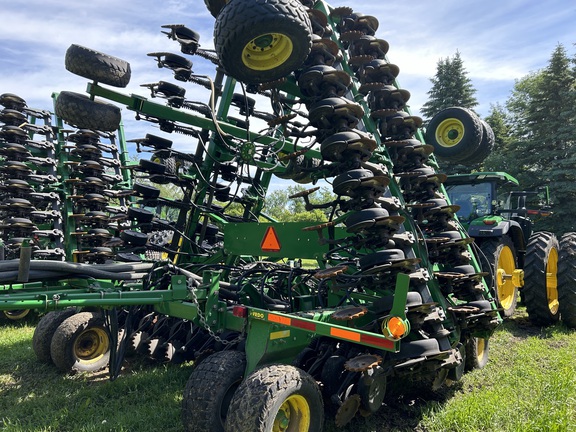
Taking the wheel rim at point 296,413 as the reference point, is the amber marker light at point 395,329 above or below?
above

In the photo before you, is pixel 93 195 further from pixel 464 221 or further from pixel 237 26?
pixel 464 221

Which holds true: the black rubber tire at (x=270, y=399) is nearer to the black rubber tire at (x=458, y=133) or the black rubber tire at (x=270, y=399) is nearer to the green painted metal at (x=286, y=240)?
the green painted metal at (x=286, y=240)

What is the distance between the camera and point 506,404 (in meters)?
3.56

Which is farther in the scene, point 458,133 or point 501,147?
point 501,147

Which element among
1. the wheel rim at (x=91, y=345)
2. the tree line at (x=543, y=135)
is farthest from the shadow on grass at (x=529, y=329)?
the tree line at (x=543, y=135)

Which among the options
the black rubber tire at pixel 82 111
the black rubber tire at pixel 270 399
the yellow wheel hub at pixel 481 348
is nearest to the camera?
the black rubber tire at pixel 270 399

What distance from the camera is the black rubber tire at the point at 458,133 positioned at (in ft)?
18.0

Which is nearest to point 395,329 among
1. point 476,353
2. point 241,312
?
point 241,312

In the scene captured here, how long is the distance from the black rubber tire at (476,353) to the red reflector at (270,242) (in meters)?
2.02

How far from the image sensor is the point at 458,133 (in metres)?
5.60

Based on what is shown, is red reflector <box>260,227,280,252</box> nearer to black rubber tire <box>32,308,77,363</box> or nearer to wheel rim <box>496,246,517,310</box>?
black rubber tire <box>32,308,77,363</box>

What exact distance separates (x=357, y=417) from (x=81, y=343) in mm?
3050

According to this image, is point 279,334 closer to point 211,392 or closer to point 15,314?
point 211,392

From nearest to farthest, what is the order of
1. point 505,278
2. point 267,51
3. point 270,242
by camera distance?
point 267,51 → point 270,242 → point 505,278
